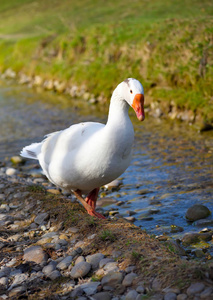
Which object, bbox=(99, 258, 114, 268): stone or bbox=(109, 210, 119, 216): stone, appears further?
bbox=(109, 210, 119, 216): stone

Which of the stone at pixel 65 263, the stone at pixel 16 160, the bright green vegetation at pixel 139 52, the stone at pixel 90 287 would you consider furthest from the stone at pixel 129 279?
the bright green vegetation at pixel 139 52

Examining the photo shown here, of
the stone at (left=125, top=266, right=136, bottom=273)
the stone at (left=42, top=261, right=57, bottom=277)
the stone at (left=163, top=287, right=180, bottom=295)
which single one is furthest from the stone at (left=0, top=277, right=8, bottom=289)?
the stone at (left=163, top=287, right=180, bottom=295)

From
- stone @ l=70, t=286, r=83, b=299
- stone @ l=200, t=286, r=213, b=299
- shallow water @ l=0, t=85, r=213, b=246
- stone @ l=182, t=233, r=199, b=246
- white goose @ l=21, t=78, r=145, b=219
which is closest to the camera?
stone @ l=200, t=286, r=213, b=299

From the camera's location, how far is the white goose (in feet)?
17.0

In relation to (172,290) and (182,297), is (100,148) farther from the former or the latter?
(182,297)

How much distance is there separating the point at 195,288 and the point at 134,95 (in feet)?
7.51

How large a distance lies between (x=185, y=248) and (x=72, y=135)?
84.9 inches

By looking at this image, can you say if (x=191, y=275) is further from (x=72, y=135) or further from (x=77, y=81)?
(x=77, y=81)

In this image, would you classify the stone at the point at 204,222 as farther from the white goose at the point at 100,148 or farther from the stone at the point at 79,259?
the stone at the point at 79,259

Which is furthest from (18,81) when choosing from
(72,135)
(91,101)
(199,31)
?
(72,135)

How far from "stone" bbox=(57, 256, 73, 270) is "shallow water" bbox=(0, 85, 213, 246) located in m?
1.79

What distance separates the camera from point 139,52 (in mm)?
14914

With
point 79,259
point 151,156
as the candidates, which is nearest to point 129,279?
point 79,259

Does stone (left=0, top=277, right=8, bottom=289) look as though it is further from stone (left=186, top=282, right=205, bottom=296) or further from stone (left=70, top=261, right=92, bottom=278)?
stone (left=186, top=282, right=205, bottom=296)
